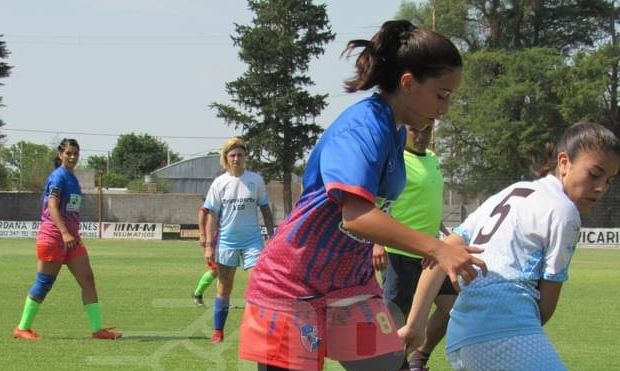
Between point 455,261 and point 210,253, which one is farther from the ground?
point 455,261

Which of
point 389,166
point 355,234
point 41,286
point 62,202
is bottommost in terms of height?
point 41,286

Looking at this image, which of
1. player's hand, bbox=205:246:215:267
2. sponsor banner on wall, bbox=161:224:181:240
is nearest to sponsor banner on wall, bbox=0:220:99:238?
sponsor banner on wall, bbox=161:224:181:240

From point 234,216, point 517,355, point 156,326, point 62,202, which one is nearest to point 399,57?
point 517,355

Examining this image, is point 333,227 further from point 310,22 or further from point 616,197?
point 310,22

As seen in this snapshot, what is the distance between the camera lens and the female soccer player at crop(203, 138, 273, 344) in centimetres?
1071

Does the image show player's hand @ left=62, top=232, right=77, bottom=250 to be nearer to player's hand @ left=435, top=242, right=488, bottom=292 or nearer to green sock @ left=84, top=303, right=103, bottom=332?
green sock @ left=84, top=303, right=103, bottom=332

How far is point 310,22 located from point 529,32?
15801 mm

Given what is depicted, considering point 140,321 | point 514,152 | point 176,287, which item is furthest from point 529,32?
point 140,321

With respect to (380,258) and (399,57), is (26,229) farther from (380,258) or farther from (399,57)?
(399,57)

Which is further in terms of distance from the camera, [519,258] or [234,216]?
[234,216]

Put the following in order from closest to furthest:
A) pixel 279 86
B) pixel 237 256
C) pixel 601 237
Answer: pixel 237 256 < pixel 601 237 < pixel 279 86

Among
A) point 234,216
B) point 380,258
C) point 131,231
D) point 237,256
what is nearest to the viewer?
point 380,258

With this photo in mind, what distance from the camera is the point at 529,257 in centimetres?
395

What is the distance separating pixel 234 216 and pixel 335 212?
722 cm
